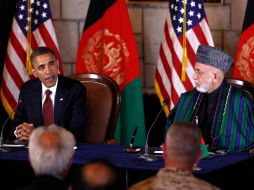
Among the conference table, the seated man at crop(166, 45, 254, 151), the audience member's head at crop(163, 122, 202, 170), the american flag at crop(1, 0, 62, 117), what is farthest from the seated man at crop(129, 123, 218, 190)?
the american flag at crop(1, 0, 62, 117)

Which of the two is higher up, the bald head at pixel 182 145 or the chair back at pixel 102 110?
the bald head at pixel 182 145

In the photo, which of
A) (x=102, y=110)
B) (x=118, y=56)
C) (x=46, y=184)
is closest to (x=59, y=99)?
(x=102, y=110)

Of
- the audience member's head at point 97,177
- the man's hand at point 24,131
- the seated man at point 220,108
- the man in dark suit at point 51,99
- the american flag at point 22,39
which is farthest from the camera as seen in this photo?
the american flag at point 22,39

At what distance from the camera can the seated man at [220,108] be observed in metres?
5.60

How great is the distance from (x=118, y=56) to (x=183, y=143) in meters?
3.89

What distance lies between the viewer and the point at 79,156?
5148 millimetres

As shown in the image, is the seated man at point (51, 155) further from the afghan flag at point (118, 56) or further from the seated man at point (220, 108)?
the afghan flag at point (118, 56)

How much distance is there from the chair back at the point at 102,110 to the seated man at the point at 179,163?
272cm

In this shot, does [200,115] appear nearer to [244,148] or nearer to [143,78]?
[244,148]

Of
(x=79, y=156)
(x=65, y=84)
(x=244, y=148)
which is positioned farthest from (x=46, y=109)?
(x=244, y=148)

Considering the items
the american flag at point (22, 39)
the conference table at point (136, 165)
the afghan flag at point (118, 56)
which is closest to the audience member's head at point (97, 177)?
the conference table at point (136, 165)

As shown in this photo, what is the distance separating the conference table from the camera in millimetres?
4734

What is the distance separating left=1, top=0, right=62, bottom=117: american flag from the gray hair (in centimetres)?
402

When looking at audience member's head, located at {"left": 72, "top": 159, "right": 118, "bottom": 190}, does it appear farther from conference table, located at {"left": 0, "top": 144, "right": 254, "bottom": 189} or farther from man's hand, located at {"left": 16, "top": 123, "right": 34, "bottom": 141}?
man's hand, located at {"left": 16, "top": 123, "right": 34, "bottom": 141}
